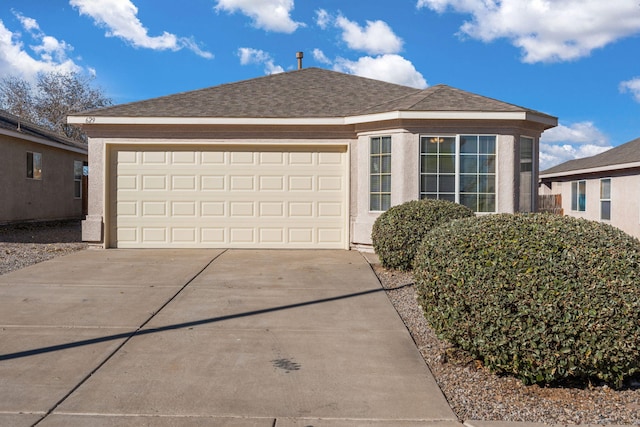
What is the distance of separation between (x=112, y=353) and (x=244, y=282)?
355 centimetres

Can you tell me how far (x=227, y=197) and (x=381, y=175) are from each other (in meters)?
3.71

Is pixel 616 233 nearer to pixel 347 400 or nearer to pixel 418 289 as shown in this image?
pixel 418 289

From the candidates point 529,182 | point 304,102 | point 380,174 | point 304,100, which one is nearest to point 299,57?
point 304,100

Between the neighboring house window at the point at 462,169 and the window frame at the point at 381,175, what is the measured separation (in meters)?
0.74

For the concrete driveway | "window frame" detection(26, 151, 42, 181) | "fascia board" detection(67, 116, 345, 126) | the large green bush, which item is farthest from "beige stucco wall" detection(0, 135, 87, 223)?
the large green bush

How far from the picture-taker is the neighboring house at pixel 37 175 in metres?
17.4

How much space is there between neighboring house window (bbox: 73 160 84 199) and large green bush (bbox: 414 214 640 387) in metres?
21.7

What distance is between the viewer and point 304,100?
13.6m

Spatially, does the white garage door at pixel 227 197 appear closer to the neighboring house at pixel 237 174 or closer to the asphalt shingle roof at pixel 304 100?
the neighboring house at pixel 237 174

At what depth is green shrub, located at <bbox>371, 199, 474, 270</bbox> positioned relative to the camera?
9336mm

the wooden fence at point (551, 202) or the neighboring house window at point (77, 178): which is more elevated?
the neighboring house window at point (77, 178)

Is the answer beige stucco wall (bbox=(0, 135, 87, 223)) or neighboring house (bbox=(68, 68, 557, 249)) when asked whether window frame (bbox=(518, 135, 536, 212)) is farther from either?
beige stucco wall (bbox=(0, 135, 87, 223))

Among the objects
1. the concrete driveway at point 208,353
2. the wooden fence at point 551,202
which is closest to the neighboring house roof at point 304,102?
the concrete driveway at point 208,353

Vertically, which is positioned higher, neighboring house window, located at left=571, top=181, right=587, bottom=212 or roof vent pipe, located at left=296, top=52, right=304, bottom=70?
roof vent pipe, located at left=296, top=52, right=304, bottom=70
